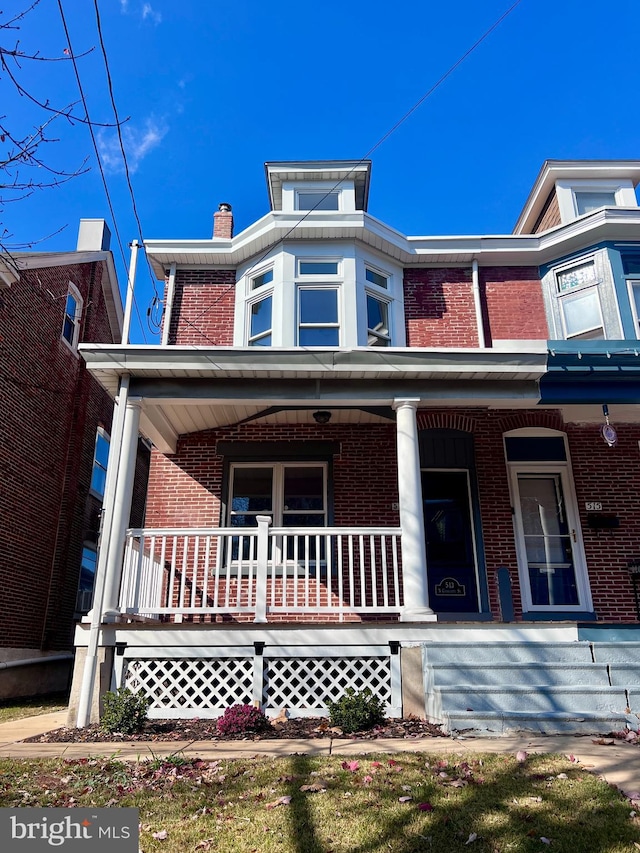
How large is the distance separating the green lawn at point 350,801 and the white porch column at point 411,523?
231 cm

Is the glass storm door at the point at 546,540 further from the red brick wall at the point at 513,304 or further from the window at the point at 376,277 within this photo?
the window at the point at 376,277

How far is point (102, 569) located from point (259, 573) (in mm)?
1759

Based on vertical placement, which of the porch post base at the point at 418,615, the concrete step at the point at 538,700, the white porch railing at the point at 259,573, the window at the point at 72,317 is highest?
the window at the point at 72,317

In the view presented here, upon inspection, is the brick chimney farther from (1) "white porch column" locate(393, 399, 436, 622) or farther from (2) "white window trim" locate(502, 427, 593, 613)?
(2) "white window trim" locate(502, 427, 593, 613)

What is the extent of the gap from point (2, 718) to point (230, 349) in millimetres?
5620

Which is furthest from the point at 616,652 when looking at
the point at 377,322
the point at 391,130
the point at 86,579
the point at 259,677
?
the point at 86,579

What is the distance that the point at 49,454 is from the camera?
12805mm

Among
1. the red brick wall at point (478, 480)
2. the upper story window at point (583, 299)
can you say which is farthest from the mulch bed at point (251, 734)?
the upper story window at point (583, 299)

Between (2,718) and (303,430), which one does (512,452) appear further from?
(2,718)

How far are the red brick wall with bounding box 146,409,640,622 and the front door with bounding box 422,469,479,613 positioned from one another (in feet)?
0.93

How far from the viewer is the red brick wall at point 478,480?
29.5ft

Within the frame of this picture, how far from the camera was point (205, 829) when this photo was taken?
3262 mm

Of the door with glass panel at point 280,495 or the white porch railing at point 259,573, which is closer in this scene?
the white porch railing at point 259,573

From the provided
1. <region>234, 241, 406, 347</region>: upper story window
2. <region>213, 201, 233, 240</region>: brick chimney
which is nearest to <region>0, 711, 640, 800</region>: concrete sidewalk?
<region>234, 241, 406, 347</region>: upper story window
